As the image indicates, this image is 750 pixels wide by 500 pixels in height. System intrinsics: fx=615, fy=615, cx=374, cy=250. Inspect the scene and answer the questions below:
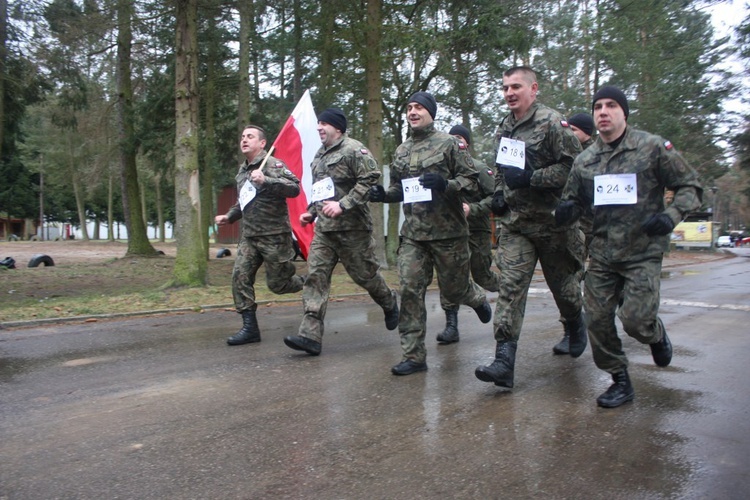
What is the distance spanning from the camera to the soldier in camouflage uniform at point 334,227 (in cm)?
555

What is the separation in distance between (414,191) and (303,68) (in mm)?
15220

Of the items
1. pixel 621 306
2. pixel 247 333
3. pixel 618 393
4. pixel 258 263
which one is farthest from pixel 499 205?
pixel 247 333

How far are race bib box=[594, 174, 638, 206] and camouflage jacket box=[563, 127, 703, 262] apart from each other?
38 mm

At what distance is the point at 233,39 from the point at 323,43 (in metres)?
5.65

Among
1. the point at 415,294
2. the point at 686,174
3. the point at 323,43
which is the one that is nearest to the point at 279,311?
the point at 415,294

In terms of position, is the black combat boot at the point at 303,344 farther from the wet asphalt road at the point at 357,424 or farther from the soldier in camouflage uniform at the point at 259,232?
the soldier in camouflage uniform at the point at 259,232

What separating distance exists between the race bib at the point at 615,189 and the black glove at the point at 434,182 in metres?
1.12

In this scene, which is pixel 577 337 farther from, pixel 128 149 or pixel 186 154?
pixel 128 149

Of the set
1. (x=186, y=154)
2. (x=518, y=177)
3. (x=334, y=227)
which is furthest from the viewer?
(x=186, y=154)

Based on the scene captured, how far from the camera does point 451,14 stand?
1519 cm

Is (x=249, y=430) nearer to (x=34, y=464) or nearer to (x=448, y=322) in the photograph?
(x=34, y=464)

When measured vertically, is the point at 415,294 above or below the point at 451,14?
below

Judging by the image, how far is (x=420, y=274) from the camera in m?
4.91

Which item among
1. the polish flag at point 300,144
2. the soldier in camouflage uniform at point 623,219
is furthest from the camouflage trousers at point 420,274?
the polish flag at point 300,144
